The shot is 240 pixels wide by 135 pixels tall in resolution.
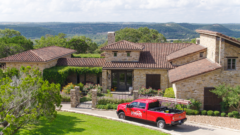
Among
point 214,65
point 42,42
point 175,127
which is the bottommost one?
point 175,127

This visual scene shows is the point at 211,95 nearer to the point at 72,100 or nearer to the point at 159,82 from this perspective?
the point at 159,82

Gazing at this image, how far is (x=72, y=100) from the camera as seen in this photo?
22.2 m

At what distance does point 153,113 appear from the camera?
1647cm

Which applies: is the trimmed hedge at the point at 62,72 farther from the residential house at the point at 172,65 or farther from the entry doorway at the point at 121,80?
the entry doorway at the point at 121,80

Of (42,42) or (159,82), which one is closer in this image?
(159,82)

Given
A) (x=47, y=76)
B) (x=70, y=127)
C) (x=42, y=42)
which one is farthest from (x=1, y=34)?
(x=70, y=127)

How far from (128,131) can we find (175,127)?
4.03 meters

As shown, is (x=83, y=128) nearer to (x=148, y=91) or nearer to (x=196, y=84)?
(x=196, y=84)

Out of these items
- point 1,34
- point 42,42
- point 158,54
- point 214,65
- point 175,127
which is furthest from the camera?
point 1,34

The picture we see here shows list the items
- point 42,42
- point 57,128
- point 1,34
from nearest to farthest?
point 57,128 → point 42,42 → point 1,34

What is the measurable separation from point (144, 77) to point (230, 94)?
9918mm

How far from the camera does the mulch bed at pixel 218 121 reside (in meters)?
17.6

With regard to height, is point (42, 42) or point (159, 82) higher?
point (42, 42)

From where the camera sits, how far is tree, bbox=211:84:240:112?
1930cm
